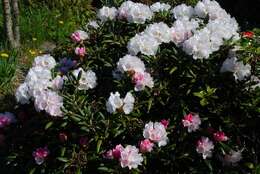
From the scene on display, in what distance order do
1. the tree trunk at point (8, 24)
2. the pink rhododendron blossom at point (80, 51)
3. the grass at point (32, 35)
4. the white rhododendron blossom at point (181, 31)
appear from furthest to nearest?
the tree trunk at point (8, 24) → the grass at point (32, 35) → the pink rhododendron blossom at point (80, 51) → the white rhododendron blossom at point (181, 31)

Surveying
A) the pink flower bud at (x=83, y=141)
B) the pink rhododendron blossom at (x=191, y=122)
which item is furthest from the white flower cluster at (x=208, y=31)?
the pink flower bud at (x=83, y=141)

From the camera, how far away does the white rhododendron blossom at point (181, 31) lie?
166 inches

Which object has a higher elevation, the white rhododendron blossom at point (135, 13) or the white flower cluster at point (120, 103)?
the white rhododendron blossom at point (135, 13)

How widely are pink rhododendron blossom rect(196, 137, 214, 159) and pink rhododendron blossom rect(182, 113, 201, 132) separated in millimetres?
101

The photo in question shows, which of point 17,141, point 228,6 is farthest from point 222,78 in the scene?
point 228,6

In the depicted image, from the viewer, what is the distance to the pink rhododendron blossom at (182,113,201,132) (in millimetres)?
3873

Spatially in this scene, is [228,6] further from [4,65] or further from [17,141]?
[17,141]

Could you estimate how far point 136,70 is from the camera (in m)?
3.99

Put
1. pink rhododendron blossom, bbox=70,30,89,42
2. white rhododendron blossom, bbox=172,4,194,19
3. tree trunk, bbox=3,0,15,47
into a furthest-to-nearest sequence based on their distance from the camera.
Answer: tree trunk, bbox=3,0,15,47, white rhododendron blossom, bbox=172,4,194,19, pink rhododendron blossom, bbox=70,30,89,42

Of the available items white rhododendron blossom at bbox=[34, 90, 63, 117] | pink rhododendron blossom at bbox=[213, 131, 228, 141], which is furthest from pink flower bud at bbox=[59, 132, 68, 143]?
pink rhododendron blossom at bbox=[213, 131, 228, 141]

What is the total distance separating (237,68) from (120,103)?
0.80 m

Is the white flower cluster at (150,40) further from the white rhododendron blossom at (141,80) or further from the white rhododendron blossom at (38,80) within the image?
the white rhododendron blossom at (38,80)

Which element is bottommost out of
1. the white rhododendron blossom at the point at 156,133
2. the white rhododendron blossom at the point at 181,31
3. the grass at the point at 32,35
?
the grass at the point at 32,35

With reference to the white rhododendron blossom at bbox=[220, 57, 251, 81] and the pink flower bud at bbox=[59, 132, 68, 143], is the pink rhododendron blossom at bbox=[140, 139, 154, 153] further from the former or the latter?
the white rhododendron blossom at bbox=[220, 57, 251, 81]
